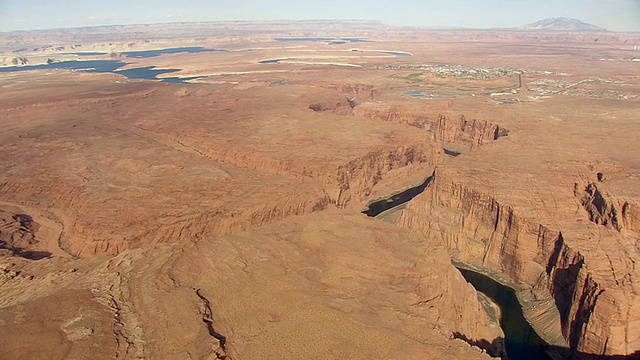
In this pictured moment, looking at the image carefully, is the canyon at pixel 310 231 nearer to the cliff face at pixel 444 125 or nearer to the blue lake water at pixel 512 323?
the cliff face at pixel 444 125

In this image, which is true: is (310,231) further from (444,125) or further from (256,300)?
(444,125)

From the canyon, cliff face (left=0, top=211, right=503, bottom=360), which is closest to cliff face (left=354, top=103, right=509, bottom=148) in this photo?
the canyon

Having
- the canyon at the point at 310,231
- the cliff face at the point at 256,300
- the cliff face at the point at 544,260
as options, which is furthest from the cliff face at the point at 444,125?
the cliff face at the point at 256,300

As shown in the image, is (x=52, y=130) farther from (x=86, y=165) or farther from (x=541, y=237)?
(x=541, y=237)

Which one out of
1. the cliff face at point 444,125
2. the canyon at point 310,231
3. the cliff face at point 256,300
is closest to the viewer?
the cliff face at point 256,300

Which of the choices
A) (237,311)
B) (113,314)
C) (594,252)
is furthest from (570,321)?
(113,314)

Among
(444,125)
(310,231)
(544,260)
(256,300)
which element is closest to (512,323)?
(544,260)

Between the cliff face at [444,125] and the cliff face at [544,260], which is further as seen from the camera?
the cliff face at [444,125]
